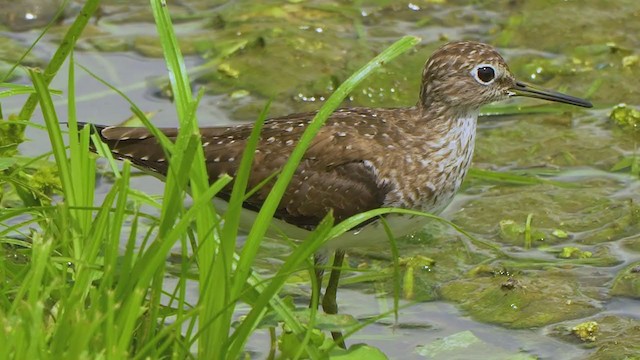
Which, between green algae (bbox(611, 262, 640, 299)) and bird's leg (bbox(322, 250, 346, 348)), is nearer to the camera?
bird's leg (bbox(322, 250, 346, 348))

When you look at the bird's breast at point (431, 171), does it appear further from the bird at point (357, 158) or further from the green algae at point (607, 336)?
the green algae at point (607, 336)

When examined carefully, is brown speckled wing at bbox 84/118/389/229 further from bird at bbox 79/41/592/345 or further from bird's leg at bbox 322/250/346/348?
bird's leg at bbox 322/250/346/348

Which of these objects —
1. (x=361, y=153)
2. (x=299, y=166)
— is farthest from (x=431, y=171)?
(x=299, y=166)

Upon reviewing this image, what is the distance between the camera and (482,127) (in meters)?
8.82

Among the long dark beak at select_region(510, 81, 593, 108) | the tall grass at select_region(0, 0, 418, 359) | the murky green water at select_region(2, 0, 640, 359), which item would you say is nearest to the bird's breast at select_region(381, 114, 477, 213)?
the long dark beak at select_region(510, 81, 593, 108)

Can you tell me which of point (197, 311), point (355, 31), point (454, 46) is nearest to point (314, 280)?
point (197, 311)

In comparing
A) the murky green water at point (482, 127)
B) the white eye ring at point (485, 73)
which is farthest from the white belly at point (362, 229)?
the white eye ring at point (485, 73)

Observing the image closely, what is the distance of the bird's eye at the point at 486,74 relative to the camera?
6.59 metres

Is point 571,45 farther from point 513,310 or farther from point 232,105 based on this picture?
point 513,310

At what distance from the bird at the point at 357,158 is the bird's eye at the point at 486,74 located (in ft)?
0.05

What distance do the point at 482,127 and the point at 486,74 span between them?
2.24 metres

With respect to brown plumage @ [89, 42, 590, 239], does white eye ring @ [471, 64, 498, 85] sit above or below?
above

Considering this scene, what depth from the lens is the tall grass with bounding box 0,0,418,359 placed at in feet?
13.6

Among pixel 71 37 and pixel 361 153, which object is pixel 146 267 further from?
pixel 361 153
